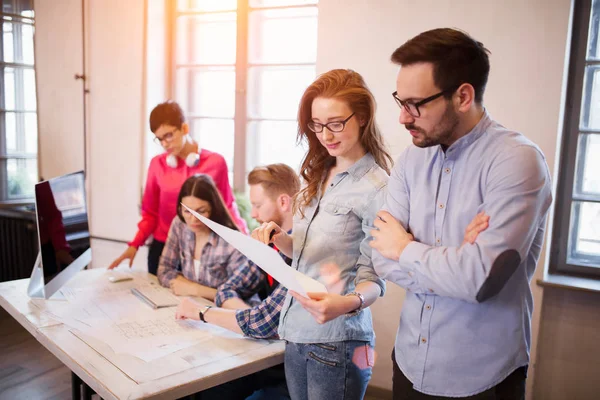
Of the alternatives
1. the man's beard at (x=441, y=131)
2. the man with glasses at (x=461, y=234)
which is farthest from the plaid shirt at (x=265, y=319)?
the man's beard at (x=441, y=131)

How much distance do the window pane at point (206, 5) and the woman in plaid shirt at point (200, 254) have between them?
1.85 metres

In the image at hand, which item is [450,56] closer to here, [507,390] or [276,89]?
[507,390]

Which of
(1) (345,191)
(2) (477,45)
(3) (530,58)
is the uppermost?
(3) (530,58)

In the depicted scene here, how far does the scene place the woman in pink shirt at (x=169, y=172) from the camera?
9.19 ft

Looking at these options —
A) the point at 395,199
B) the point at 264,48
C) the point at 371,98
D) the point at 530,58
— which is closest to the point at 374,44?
the point at 530,58

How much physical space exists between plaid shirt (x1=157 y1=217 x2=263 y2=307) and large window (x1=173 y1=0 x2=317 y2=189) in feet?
3.94

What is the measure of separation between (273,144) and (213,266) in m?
1.54

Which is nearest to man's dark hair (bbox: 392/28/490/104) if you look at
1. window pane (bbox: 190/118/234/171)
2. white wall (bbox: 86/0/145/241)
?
window pane (bbox: 190/118/234/171)

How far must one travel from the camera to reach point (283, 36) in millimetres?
3621

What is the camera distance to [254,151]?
3.81 m

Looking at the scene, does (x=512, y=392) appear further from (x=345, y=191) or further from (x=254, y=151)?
(x=254, y=151)

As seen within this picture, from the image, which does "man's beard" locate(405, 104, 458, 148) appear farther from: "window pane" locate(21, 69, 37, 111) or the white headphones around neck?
"window pane" locate(21, 69, 37, 111)

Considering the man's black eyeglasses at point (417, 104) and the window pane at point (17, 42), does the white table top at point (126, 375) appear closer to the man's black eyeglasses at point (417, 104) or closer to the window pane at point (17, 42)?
the man's black eyeglasses at point (417, 104)

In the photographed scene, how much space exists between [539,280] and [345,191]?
1502 mm
